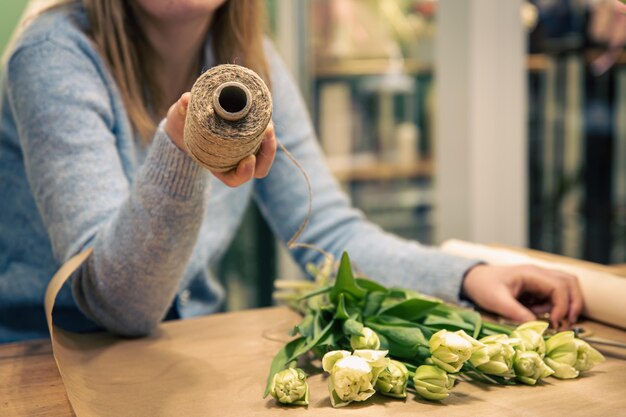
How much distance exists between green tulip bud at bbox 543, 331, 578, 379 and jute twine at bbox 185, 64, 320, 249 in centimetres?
34

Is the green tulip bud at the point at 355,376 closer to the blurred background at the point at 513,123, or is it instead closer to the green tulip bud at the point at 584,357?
the green tulip bud at the point at 584,357

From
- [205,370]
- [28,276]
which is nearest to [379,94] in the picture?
[28,276]

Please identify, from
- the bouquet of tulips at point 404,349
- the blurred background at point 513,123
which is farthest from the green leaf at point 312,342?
the blurred background at point 513,123

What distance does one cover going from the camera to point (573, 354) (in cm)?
68

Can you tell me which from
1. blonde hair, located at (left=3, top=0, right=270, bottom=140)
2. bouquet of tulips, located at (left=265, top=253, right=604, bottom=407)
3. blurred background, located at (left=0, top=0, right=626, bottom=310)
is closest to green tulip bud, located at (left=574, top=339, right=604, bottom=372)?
bouquet of tulips, located at (left=265, top=253, right=604, bottom=407)

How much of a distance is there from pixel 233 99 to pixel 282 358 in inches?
10.3

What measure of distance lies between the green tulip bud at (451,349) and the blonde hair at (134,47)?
1.47 ft

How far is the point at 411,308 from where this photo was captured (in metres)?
0.74

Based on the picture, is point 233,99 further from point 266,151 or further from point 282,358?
point 282,358

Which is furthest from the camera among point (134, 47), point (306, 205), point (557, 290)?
point (306, 205)

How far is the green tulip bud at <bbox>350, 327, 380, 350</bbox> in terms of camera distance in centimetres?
68

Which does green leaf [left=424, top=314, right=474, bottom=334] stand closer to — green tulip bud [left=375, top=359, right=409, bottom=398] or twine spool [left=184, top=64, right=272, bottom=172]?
green tulip bud [left=375, top=359, right=409, bottom=398]

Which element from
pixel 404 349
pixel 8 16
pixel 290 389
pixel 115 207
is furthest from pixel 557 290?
pixel 8 16

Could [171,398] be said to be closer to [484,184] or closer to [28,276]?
[28,276]
